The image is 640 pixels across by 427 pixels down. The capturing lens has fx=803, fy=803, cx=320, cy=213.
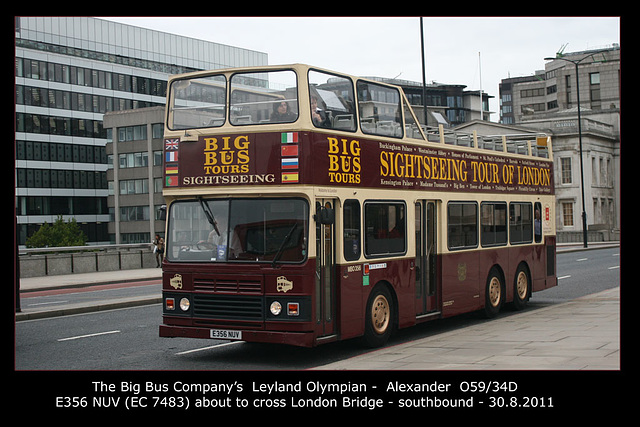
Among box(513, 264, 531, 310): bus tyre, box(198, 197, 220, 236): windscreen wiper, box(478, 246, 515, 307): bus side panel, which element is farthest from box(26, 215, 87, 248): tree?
box(198, 197, 220, 236): windscreen wiper

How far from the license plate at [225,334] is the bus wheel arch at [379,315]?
2.14 meters

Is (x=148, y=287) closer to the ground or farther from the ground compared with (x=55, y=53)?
closer to the ground

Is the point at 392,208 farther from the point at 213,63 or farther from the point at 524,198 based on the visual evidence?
the point at 213,63

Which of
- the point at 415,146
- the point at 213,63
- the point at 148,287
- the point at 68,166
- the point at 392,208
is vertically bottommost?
the point at 148,287

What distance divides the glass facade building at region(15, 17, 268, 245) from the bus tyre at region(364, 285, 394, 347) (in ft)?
249

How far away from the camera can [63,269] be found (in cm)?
3525

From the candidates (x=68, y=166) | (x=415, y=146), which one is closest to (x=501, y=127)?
(x=68, y=166)

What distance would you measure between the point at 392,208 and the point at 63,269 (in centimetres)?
2546

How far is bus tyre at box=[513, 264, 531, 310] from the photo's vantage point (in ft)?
58.6

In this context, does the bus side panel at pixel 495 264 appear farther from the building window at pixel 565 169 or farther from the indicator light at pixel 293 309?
the building window at pixel 565 169

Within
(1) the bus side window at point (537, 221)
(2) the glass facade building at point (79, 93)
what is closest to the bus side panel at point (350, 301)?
(1) the bus side window at point (537, 221)

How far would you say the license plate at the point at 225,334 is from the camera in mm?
11302

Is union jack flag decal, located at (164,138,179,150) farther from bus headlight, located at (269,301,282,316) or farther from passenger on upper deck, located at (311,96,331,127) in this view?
bus headlight, located at (269,301,282,316)
